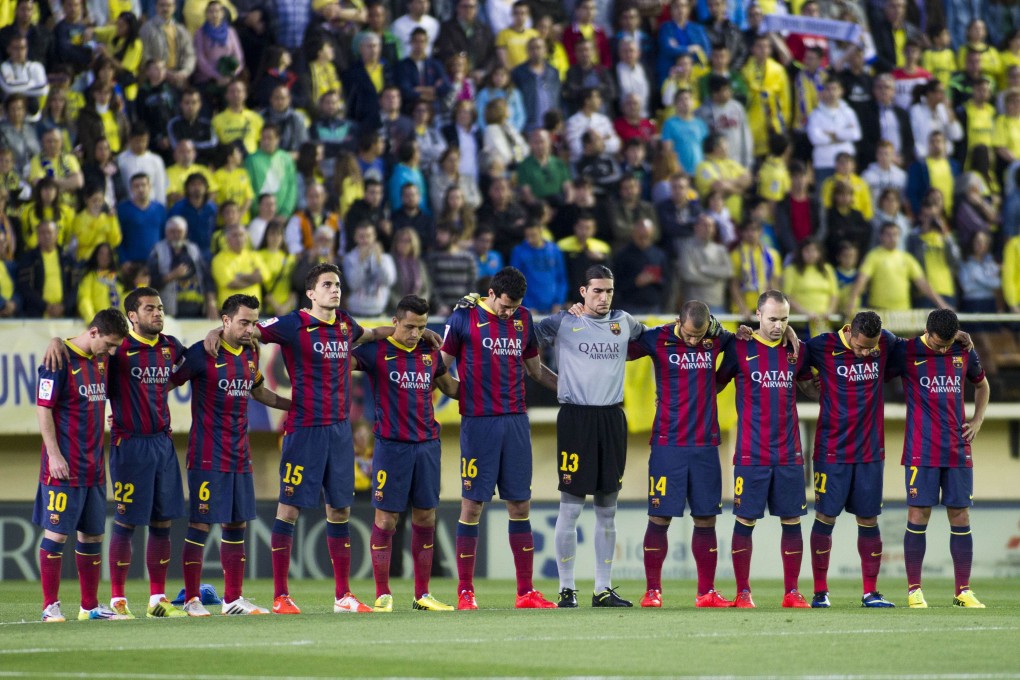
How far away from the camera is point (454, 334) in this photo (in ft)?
39.8

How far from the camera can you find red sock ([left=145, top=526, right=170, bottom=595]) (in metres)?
11.8

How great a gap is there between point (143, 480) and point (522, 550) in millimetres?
2656

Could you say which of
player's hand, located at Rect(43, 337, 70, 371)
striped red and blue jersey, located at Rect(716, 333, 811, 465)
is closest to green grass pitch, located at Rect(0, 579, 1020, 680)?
striped red and blue jersey, located at Rect(716, 333, 811, 465)

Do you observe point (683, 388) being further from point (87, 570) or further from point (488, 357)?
point (87, 570)

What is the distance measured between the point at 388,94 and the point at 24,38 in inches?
155

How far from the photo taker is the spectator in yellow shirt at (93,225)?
17.0 metres

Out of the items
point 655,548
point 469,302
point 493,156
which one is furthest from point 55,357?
point 493,156

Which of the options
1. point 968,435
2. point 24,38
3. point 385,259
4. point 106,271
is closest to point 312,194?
point 385,259

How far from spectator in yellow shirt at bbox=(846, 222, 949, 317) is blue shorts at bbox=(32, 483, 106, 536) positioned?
9.80 m

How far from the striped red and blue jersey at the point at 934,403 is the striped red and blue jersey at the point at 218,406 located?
4.76m

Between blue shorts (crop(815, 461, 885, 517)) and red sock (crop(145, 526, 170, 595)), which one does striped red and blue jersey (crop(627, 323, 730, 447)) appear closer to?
blue shorts (crop(815, 461, 885, 517))

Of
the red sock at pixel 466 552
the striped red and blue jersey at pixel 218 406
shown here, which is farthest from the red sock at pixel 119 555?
the red sock at pixel 466 552

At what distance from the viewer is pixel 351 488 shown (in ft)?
38.7

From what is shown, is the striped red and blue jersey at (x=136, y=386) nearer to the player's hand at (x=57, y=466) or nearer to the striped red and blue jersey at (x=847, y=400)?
the player's hand at (x=57, y=466)
